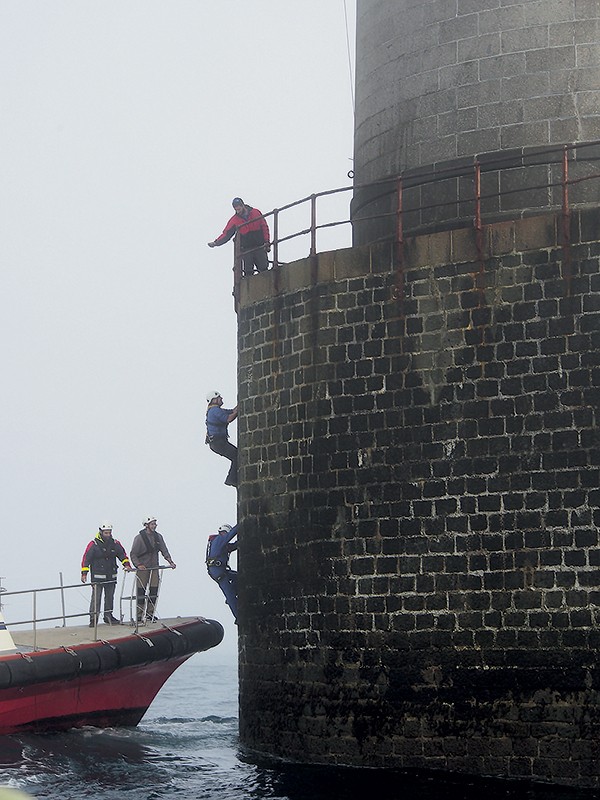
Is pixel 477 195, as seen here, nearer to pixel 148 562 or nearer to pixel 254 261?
pixel 254 261

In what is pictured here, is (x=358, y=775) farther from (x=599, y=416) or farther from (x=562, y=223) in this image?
(x=562, y=223)

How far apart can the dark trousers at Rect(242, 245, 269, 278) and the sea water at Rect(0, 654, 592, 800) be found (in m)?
5.60

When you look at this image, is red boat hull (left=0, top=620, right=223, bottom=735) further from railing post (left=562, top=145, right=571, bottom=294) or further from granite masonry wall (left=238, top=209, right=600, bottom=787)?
railing post (left=562, top=145, right=571, bottom=294)

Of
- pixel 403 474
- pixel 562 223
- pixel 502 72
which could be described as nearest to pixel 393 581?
pixel 403 474

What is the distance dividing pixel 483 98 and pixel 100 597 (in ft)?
28.2

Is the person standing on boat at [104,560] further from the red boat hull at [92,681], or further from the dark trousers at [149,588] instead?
the red boat hull at [92,681]

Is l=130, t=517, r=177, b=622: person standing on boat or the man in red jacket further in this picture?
l=130, t=517, r=177, b=622: person standing on boat

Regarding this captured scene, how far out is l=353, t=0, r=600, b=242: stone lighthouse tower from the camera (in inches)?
535

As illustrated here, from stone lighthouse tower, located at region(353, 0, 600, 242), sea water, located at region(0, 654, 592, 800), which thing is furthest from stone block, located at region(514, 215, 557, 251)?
sea water, located at region(0, 654, 592, 800)

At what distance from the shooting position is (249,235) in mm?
15898

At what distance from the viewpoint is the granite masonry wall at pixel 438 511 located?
11.6 m

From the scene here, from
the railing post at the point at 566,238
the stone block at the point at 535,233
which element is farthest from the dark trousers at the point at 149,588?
the railing post at the point at 566,238

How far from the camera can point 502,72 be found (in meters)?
13.9

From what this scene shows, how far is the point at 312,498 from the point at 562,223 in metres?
3.72
